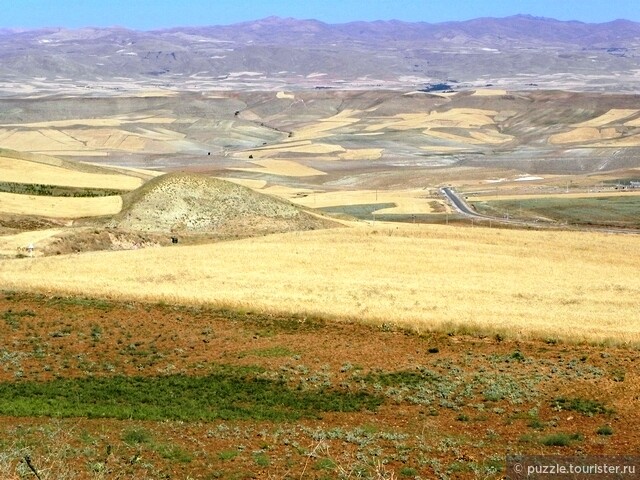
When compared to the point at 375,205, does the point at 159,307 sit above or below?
above

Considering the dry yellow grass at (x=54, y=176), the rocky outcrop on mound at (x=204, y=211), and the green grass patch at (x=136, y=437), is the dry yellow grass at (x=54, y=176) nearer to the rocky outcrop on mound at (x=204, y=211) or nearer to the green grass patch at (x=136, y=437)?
the rocky outcrop on mound at (x=204, y=211)

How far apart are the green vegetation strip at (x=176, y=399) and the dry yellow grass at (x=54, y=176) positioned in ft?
183

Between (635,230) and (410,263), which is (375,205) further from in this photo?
(410,263)

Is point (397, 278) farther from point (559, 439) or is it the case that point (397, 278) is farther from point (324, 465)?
point (324, 465)

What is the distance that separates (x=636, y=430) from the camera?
58.1 ft

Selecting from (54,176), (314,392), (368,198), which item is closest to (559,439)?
(314,392)

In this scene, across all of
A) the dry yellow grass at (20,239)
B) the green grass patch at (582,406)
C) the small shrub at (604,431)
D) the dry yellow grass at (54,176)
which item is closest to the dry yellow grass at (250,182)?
the dry yellow grass at (54,176)

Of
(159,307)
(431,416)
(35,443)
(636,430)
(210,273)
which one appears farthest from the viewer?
(210,273)

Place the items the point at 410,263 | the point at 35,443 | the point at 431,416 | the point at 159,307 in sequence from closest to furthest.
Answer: the point at 35,443 < the point at 431,416 < the point at 159,307 < the point at 410,263

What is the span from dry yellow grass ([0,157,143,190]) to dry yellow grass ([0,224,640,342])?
104ft

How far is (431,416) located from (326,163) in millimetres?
129800

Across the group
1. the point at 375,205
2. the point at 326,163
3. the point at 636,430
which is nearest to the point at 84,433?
the point at 636,430

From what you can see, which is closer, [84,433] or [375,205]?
[84,433]

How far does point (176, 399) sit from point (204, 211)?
41317 mm
